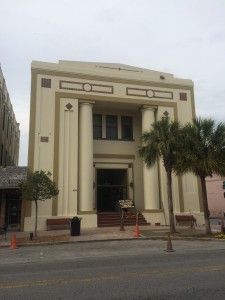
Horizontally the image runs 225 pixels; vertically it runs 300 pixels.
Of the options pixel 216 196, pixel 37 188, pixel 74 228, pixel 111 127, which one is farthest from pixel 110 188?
pixel 216 196

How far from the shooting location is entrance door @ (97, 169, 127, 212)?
30.5m

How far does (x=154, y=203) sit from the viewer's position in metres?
27.9

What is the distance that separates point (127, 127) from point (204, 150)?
12.9 meters

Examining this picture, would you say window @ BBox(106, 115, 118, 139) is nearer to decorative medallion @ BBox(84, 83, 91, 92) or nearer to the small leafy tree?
decorative medallion @ BBox(84, 83, 91, 92)

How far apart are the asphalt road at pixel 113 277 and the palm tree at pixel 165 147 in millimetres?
9160

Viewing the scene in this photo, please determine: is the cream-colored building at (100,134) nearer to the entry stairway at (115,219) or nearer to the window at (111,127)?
the window at (111,127)

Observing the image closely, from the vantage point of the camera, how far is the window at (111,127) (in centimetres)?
3123

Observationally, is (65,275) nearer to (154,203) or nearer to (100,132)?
(154,203)

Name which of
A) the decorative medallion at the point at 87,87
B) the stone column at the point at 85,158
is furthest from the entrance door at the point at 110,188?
the decorative medallion at the point at 87,87

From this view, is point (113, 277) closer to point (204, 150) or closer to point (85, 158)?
point (204, 150)

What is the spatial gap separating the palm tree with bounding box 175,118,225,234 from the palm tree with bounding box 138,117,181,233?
2.69 feet

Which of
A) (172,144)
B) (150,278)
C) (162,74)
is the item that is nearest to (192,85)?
(162,74)

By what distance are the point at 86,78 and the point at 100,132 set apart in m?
5.24

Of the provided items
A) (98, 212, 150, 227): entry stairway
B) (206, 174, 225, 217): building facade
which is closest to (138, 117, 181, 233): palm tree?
(98, 212, 150, 227): entry stairway
